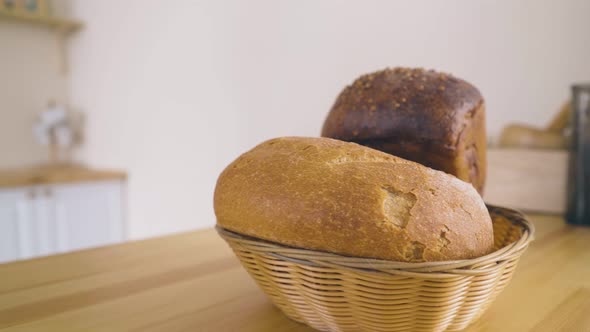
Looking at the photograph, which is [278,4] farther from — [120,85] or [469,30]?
[120,85]

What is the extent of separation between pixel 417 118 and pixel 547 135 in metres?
0.70

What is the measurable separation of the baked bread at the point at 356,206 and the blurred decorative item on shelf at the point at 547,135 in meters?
0.83

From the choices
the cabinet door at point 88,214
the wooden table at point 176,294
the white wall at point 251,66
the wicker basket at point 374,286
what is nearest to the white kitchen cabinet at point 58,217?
the cabinet door at point 88,214

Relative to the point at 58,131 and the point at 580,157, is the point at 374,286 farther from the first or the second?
the point at 58,131

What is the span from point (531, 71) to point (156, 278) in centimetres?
123

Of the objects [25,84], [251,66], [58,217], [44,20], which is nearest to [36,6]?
[44,20]

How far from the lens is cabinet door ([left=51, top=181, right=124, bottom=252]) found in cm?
231

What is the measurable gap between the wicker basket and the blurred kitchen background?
85cm

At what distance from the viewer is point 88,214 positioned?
239 cm

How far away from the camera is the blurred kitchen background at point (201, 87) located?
129 cm

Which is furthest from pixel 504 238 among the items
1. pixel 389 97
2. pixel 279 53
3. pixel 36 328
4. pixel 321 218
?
pixel 279 53

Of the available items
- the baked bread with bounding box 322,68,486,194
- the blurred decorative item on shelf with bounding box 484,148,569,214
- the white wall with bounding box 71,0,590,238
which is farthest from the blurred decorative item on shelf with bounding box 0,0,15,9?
the blurred decorative item on shelf with bounding box 484,148,569,214

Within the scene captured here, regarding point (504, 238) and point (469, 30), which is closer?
point (504, 238)

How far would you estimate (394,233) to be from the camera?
0.41m
